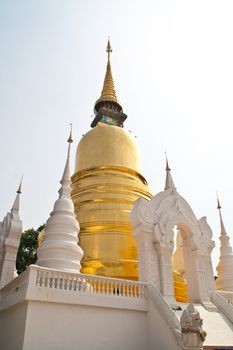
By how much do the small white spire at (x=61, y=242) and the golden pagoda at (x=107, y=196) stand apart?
1.94 metres

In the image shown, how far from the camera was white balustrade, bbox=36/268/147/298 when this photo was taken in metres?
7.83

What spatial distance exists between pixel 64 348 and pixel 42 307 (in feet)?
3.29

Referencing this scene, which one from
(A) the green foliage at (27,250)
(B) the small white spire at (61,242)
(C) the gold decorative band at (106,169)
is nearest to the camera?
(B) the small white spire at (61,242)

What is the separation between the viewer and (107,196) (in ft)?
45.4

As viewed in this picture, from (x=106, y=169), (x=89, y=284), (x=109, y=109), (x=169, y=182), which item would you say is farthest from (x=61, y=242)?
(x=109, y=109)

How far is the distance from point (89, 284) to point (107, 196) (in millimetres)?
5697

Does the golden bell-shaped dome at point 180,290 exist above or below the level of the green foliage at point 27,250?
below

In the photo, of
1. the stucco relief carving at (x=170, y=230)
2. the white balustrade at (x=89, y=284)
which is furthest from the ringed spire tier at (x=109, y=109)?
the white balustrade at (x=89, y=284)

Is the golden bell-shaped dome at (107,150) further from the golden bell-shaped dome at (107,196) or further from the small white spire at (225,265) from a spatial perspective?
the small white spire at (225,265)

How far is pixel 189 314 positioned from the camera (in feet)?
23.6

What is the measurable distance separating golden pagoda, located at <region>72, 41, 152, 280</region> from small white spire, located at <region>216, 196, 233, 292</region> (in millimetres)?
3862

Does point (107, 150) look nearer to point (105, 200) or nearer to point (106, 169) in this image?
point (106, 169)

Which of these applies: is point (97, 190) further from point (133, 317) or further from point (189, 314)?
point (189, 314)

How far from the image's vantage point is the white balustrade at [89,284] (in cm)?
783
